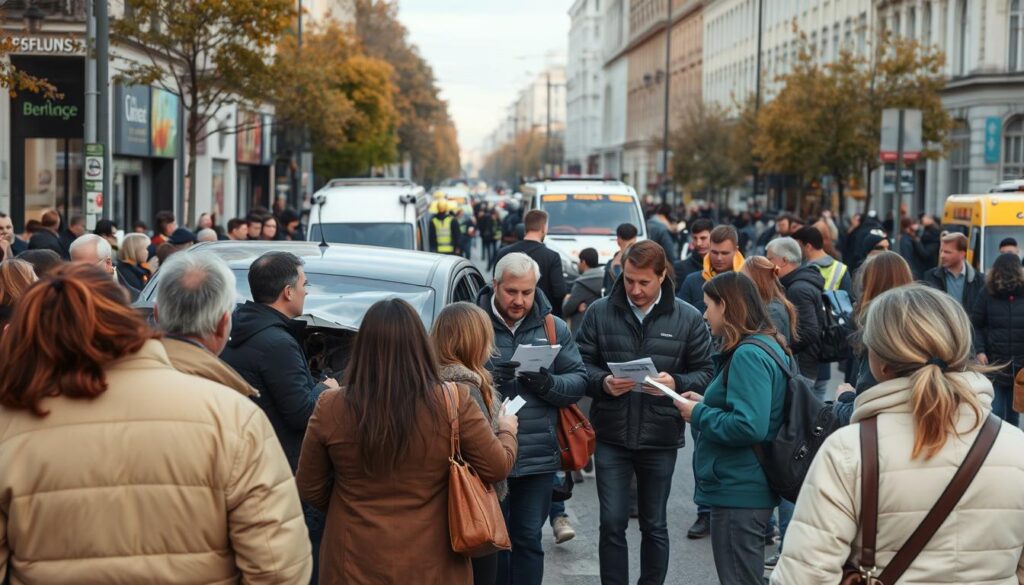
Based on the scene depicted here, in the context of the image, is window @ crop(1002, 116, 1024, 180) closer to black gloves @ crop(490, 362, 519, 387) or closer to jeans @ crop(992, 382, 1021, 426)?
jeans @ crop(992, 382, 1021, 426)

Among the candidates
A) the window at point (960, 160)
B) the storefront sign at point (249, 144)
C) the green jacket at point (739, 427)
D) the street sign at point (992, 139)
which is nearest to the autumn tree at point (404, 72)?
the storefront sign at point (249, 144)

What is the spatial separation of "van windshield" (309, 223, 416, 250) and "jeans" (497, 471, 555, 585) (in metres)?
12.0

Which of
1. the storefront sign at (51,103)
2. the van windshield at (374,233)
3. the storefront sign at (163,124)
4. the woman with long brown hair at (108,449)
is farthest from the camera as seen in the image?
the storefront sign at (163,124)

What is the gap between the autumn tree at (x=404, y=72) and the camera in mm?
72688

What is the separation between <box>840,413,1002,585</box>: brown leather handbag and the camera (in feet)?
12.2

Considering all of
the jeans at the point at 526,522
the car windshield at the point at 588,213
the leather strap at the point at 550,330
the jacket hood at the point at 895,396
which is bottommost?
the jeans at the point at 526,522

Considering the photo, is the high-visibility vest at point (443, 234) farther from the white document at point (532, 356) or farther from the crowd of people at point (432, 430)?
the white document at point (532, 356)

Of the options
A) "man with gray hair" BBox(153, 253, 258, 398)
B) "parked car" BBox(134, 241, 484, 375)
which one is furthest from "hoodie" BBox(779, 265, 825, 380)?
"man with gray hair" BBox(153, 253, 258, 398)

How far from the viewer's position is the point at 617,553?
6930 mm

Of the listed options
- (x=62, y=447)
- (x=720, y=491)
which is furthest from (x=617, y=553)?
(x=62, y=447)

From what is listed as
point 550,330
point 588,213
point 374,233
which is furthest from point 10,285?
point 588,213

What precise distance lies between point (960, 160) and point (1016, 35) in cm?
476

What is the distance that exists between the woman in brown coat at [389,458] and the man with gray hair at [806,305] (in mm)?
4620

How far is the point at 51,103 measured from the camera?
2697cm
